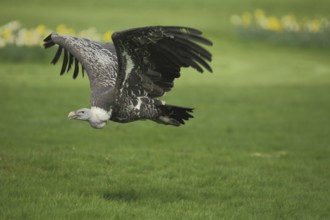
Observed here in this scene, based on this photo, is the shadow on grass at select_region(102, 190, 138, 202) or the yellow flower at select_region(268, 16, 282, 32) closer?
the shadow on grass at select_region(102, 190, 138, 202)

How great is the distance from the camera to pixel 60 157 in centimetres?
988

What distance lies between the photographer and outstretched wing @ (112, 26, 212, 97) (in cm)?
695

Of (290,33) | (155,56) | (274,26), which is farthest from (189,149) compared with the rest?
(290,33)

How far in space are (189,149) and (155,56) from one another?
13.8 feet

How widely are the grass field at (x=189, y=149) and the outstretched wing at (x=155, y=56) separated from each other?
1.39 metres

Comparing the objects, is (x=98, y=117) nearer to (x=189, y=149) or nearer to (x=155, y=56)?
(x=155, y=56)

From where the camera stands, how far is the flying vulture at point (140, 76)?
7.11 meters

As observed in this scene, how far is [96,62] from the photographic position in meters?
8.64

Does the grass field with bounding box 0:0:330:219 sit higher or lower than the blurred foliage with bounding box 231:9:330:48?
lower

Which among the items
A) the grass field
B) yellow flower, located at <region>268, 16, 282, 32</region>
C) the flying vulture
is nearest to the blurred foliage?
yellow flower, located at <region>268, 16, 282, 32</region>

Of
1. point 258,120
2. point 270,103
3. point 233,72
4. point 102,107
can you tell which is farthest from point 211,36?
point 102,107

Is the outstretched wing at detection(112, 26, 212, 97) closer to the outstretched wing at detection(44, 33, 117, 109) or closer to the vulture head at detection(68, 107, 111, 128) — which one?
the outstretched wing at detection(44, 33, 117, 109)

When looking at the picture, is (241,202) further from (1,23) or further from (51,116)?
(1,23)

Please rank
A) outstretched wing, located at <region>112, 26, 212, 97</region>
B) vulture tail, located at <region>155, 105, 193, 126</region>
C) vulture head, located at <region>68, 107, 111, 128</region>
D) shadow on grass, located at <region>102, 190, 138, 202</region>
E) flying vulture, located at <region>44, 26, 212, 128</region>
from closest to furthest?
outstretched wing, located at <region>112, 26, 212, 97</region>
flying vulture, located at <region>44, 26, 212, 128</region>
vulture head, located at <region>68, 107, 111, 128</region>
shadow on grass, located at <region>102, 190, 138, 202</region>
vulture tail, located at <region>155, 105, 193, 126</region>
